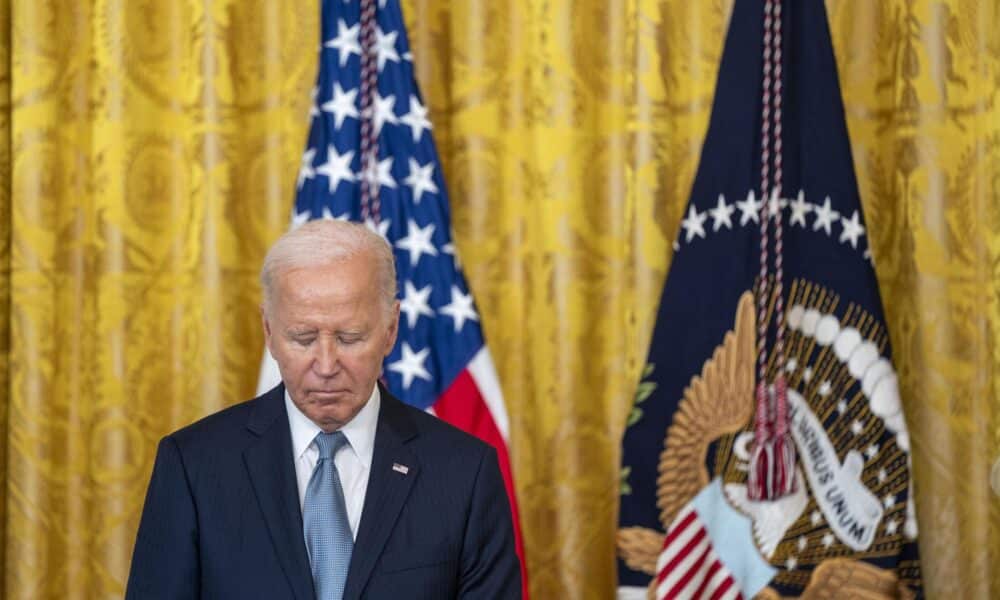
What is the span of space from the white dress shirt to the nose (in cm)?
11

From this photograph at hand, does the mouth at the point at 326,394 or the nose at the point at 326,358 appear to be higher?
the nose at the point at 326,358

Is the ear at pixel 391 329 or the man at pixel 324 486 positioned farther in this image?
the ear at pixel 391 329

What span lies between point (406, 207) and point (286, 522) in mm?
1636

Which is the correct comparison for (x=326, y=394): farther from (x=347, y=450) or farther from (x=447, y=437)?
(x=447, y=437)

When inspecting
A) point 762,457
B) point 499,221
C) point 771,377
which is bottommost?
point 762,457

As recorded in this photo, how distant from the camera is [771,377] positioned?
3.40 metres

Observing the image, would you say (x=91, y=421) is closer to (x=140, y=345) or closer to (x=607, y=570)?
(x=140, y=345)

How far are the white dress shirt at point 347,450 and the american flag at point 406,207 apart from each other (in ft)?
4.29

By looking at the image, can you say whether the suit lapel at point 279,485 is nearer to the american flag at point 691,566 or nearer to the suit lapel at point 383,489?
the suit lapel at point 383,489

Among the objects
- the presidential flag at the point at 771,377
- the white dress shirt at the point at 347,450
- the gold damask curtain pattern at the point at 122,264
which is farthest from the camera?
the gold damask curtain pattern at the point at 122,264

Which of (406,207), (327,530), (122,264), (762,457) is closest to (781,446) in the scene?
(762,457)

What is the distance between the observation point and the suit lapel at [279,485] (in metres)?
1.91

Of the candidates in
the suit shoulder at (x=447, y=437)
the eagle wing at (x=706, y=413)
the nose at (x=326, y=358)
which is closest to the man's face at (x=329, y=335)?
the nose at (x=326, y=358)

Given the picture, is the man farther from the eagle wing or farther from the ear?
the eagle wing
